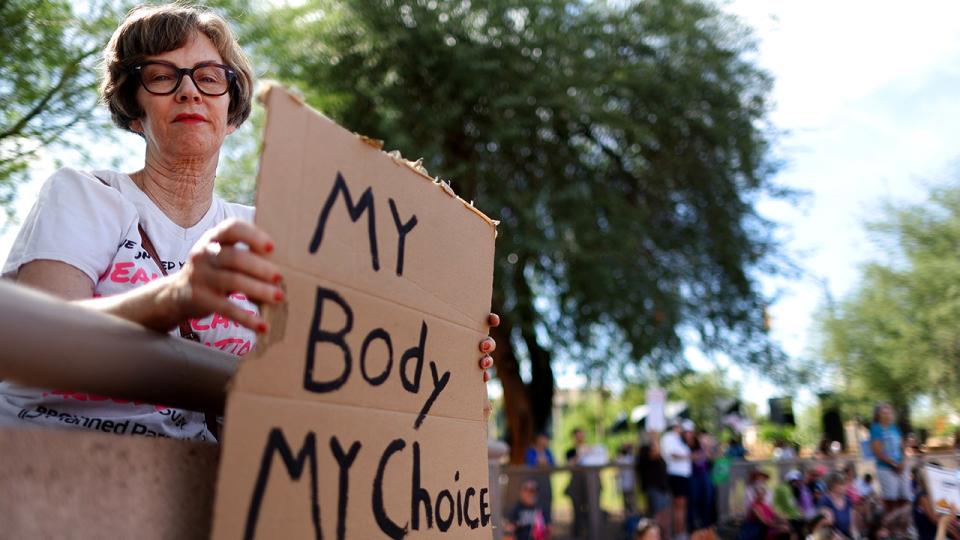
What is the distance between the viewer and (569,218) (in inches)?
517

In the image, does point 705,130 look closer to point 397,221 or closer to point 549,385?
point 549,385

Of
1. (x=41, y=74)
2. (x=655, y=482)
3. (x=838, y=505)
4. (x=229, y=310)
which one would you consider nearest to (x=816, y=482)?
(x=838, y=505)

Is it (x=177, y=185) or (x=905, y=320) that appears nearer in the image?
(x=177, y=185)

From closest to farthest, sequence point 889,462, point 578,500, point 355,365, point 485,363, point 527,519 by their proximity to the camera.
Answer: point 355,365 < point 485,363 < point 527,519 < point 578,500 < point 889,462

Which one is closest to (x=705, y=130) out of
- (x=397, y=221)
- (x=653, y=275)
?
(x=653, y=275)

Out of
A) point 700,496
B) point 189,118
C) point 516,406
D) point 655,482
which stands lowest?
point 700,496

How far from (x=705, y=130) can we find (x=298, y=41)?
631cm

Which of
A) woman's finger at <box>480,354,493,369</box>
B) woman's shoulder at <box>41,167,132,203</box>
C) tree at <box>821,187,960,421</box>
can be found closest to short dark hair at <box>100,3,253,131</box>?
woman's shoulder at <box>41,167,132,203</box>

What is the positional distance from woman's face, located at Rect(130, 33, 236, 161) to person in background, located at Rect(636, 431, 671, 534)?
988 centimetres

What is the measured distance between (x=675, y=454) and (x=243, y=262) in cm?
1099

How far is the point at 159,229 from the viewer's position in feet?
5.44

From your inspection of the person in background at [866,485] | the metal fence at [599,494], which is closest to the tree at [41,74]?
the metal fence at [599,494]

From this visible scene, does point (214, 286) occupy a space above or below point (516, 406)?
below

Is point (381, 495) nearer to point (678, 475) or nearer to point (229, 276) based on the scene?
point (229, 276)
